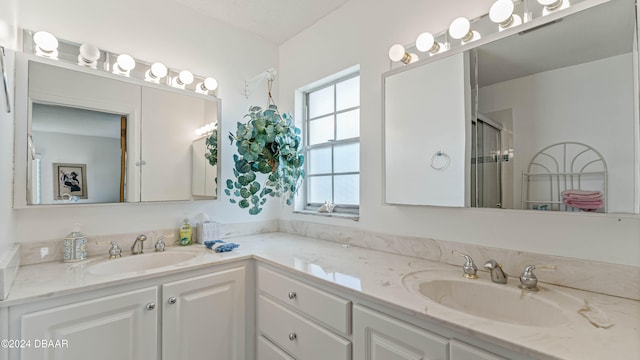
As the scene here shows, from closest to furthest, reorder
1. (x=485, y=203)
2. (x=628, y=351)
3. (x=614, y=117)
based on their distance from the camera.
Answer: (x=628, y=351) < (x=614, y=117) < (x=485, y=203)

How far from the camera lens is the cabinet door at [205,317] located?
1414mm

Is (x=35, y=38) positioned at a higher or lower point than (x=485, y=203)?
higher

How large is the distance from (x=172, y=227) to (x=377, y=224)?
1.36 metres

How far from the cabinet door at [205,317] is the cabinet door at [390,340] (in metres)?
0.78

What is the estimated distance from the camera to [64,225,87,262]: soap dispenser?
1.53 m

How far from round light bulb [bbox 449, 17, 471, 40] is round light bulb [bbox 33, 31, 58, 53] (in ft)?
6.57

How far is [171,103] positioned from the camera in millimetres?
1923

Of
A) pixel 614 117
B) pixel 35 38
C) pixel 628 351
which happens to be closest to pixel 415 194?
pixel 614 117

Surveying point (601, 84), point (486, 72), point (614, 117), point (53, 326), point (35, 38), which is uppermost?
point (35, 38)

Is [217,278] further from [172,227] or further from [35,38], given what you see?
[35,38]

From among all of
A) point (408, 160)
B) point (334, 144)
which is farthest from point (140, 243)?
point (408, 160)

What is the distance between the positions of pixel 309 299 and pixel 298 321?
15 cm

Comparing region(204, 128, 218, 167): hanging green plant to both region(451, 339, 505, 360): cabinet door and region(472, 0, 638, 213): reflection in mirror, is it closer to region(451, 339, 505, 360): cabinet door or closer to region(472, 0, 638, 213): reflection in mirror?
region(472, 0, 638, 213): reflection in mirror

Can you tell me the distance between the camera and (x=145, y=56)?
187cm
